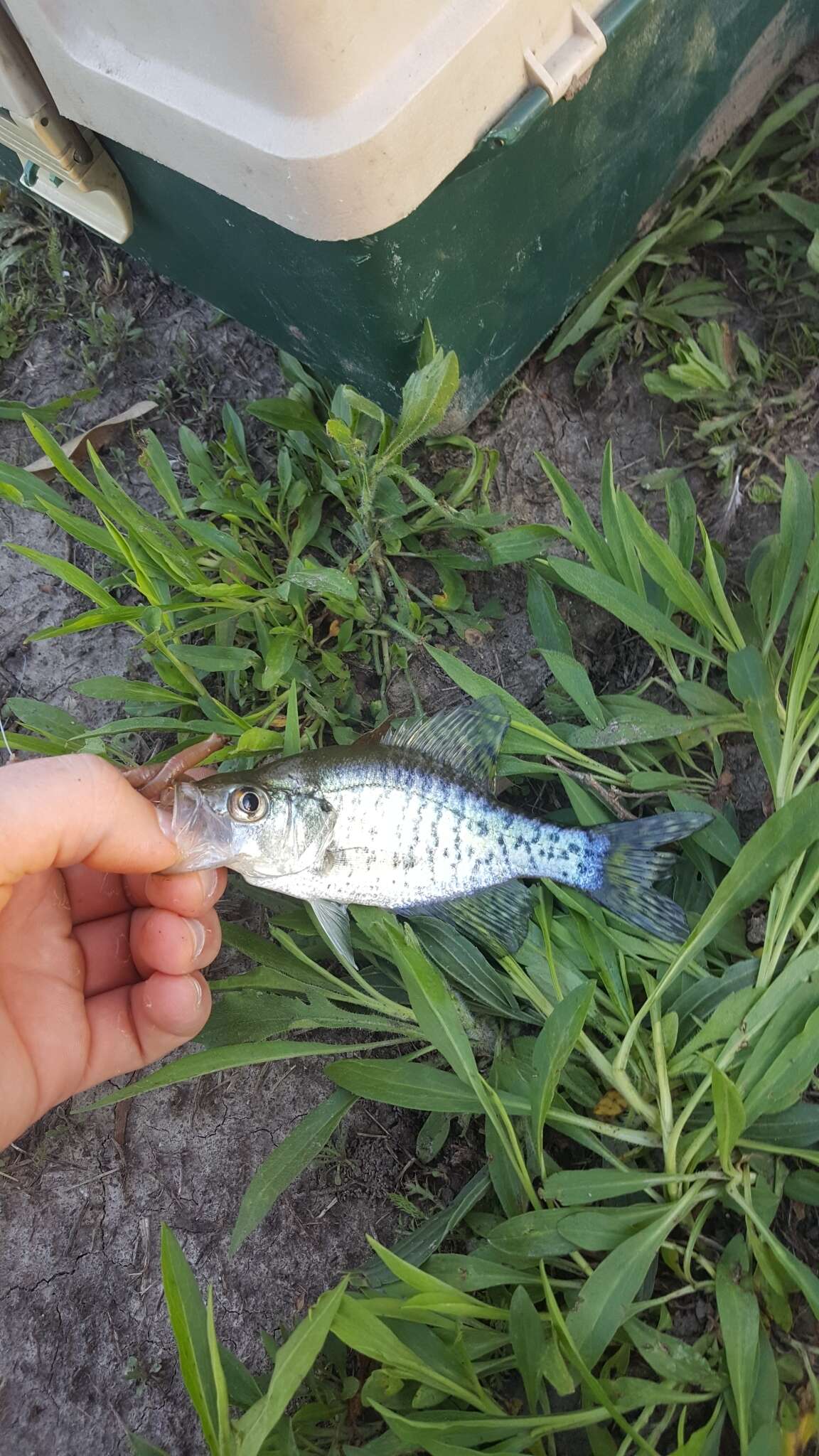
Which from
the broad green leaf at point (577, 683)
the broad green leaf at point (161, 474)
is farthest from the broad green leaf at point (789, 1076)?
the broad green leaf at point (161, 474)

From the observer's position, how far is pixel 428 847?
2.27 m

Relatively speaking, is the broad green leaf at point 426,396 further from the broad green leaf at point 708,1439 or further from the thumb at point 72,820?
the broad green leaf at point 708,1439

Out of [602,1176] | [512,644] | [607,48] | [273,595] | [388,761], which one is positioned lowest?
[602,1176]

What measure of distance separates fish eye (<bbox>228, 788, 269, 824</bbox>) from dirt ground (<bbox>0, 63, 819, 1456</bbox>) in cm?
70

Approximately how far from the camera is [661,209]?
2930mm

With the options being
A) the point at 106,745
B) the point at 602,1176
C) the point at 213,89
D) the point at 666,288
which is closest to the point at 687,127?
the point at 666,288

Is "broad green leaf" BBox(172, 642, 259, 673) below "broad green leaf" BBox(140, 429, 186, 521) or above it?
below

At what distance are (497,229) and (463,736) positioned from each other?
1175 millimetres

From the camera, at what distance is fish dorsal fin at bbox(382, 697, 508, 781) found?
2.35 meters

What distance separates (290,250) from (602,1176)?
204cm

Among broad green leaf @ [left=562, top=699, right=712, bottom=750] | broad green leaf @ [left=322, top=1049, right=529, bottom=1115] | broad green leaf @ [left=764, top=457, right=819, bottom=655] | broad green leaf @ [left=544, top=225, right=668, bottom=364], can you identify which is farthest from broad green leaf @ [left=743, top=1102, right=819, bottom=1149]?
broad green leaf @ [left=544, top=225, right=668, bottom=364]

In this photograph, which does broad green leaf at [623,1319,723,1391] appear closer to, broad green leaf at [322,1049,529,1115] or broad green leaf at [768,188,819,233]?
broad green leaf at [322,1049,529,1115]

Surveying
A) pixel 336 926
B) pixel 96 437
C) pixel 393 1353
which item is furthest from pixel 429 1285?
Answer: pixel 96 437

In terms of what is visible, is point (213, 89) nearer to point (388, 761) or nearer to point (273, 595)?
point (273, 595)
